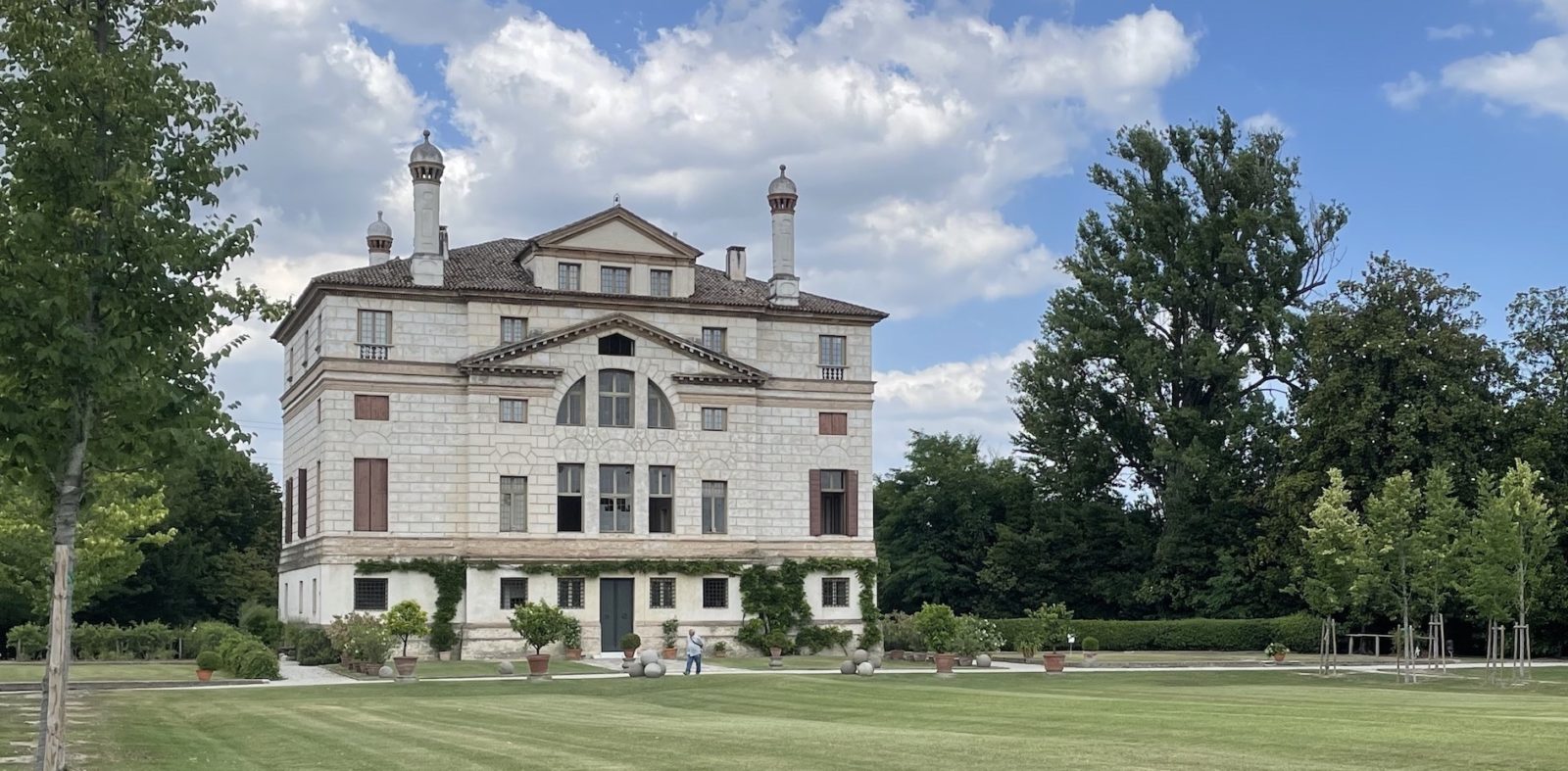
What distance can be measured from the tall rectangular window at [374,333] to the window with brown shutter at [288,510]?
29.9 ft

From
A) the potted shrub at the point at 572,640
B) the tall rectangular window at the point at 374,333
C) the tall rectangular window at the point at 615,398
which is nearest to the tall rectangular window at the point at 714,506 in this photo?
the tall rectangular window at the point at 615,398

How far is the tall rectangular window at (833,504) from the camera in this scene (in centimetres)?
6012

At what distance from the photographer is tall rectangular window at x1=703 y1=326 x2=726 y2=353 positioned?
2317 inches

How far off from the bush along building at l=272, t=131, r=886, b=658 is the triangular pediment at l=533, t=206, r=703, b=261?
0.23 feet

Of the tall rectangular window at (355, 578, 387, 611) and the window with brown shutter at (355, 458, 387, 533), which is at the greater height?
the window with brown shutter at (355, 458, 387, 533)

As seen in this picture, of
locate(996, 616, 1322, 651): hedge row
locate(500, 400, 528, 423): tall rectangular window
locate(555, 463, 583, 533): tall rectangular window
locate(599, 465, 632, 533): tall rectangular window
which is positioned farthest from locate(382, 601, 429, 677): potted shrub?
locate(996, 616, 1322, 651): hedge row

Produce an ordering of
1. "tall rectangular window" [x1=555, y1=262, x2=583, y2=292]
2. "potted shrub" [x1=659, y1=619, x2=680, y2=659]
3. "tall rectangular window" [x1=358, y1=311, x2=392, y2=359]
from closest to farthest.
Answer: "tall rectangular window" [x1=358, y1=311, x2=392, y2=359] < "potted shrub" [x1=659, y1=619, x2=680, y2=659] < "tall rectangular window" [x1=555, y1=262, x2=583, y2=292]

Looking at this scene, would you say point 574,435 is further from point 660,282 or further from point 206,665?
point 206,665

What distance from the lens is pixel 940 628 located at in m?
50.8

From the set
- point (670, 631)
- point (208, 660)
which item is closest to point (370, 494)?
point (670, 631)

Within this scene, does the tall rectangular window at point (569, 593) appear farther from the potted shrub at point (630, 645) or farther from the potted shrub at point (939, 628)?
the potted shrub at point (939, 628)

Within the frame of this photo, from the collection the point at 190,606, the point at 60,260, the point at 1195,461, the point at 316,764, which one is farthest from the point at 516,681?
the point at 190,606

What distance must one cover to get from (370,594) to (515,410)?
24.7ft

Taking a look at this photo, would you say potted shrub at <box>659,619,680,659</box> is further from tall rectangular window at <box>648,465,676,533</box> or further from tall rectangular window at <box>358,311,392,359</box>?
tall rectangular window at <box>358,311,392,359</box>
